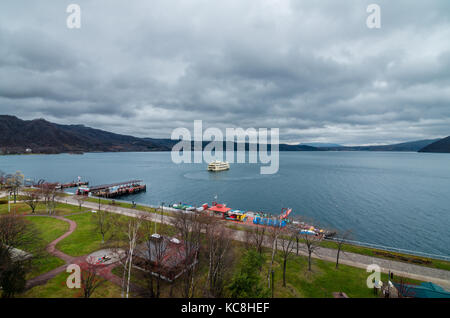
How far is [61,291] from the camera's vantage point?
20750 mm

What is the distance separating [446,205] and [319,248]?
210ft

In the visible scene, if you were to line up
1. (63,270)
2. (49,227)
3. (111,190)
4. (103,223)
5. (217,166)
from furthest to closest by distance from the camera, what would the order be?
(217,166), (111,190), (103,223), (49,227), (63,270)

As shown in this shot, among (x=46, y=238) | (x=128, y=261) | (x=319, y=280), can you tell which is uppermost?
(x=128, y=261)

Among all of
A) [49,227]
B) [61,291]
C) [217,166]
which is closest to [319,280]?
[61,291]

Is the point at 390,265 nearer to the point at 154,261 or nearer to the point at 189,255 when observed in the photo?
the point at 189,255

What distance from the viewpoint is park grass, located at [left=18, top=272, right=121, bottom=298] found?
66.2 feet

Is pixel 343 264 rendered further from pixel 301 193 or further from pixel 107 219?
pixel 301 193

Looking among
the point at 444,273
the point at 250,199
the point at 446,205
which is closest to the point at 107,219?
the point at 250,199

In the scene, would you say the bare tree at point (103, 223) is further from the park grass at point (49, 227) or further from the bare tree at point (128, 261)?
the bare tree at point (128, 261)

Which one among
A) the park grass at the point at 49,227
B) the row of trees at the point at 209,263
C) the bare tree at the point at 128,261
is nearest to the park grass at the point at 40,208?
the park grass at the point at 49,227

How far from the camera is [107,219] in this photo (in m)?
40.6
